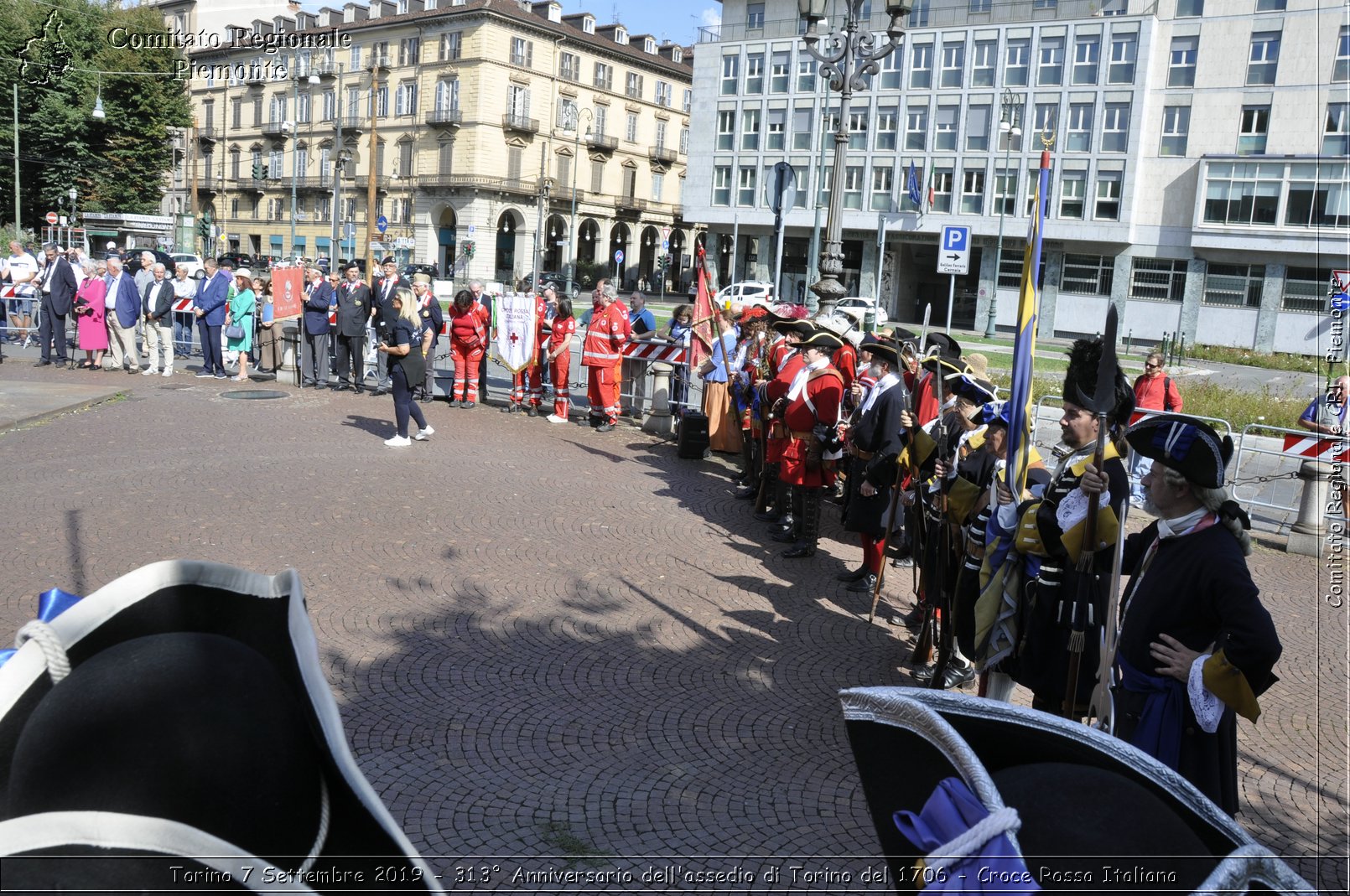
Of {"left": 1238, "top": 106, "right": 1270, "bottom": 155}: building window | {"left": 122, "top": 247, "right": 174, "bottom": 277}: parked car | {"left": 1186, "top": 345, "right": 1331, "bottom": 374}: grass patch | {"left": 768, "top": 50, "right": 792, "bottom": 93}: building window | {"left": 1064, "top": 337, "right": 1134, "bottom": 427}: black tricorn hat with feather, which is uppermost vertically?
{"left": 768, "top": 50, "right": 792, "bottom": 93}: building window

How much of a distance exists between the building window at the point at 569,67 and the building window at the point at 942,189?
3297 centimetres

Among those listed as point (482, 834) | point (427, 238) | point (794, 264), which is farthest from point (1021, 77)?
point (482, 834)

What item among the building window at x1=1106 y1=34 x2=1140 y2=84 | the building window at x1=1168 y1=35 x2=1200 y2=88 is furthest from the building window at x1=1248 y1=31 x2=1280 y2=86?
the building window at x1=1106 y1=34 x2=1140 y2=84

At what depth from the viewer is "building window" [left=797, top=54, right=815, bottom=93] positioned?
57.1 metres

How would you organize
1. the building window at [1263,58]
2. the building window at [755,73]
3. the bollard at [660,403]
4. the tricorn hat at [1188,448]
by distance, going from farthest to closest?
the building window at [755,73], the building window at [1263,58], the bollard at [660,403], the tricorn hat at [1188,448]

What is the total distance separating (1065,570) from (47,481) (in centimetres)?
955

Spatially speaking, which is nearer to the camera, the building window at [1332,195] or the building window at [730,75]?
the building window at [1332,195]

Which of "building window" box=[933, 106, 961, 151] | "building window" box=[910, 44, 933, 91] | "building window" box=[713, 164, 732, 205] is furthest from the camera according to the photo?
"building window" box=[713, 164, 732, 205]

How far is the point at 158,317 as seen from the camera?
18.0 m

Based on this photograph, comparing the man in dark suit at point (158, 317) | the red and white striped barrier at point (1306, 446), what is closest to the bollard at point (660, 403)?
the red and white striped barrier at point (1306, 446)

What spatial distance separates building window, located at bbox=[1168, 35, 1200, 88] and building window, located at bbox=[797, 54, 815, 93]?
18.2 m

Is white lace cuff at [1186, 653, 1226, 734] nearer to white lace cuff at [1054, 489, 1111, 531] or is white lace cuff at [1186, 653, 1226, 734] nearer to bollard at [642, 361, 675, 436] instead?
white lace cuff at [1054, 489, 1111, 531]

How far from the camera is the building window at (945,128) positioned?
53469 mm

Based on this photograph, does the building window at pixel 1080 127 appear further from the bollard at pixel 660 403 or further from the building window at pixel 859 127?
the bollard at pixel 660 403
